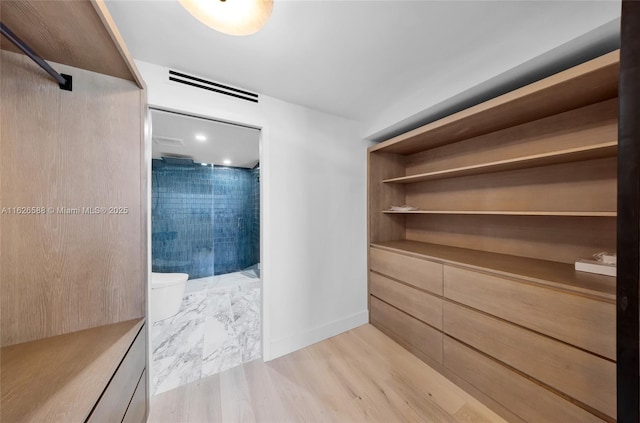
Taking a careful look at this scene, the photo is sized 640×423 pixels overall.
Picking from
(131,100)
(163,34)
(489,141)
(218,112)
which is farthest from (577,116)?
(131,100)

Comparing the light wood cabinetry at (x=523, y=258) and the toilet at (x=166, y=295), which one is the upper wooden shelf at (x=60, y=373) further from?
the light wood cabinetry at (x=523, y=258)

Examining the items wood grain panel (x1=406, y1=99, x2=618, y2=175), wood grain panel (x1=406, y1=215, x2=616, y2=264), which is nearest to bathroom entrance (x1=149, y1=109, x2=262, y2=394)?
wood grain panel (x1=406, y1=99, x2=618, y2=175)

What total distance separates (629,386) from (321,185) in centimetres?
199

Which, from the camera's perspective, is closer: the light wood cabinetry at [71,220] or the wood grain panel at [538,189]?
the light wood cabinetry at [71,220]

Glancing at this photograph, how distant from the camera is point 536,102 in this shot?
134 cm

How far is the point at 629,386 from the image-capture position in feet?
2.20

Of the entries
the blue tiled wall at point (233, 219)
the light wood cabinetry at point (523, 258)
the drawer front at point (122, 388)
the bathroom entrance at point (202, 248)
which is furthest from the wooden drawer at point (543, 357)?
the blue tiled wall at point (233, 219)

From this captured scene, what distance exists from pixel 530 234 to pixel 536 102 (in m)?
0.96

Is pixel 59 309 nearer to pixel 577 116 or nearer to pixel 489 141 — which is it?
pixel 489 141

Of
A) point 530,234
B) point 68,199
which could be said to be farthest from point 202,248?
point 530,234

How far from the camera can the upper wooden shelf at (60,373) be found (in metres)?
0.65

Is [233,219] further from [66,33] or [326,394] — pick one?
[66,33]

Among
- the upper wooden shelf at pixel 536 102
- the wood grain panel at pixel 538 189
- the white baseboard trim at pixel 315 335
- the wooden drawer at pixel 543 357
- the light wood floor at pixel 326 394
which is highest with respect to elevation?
the upper wooden shelf at pixel 536 102

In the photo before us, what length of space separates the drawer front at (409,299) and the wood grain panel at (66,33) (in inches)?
97.9
